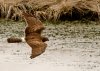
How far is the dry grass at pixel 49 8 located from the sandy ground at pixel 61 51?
827mm

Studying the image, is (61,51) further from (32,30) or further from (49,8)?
(49,8)

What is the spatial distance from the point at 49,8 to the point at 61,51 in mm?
4408

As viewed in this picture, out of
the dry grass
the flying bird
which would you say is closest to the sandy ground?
the dry grass

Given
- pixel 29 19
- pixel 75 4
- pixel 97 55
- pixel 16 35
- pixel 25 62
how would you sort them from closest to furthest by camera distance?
pixel 29 19 → pixel 25 62 → pixel 97 55 → pixel 16 35 → pixel 75 4

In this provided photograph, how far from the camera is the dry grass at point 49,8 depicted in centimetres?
1570

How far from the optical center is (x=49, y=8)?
15.8 metres

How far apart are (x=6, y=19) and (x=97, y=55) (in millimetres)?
5084

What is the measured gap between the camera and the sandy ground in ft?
33.2

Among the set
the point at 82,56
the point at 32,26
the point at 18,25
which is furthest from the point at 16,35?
the point at 32,26

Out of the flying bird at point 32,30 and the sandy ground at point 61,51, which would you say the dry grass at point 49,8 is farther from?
the flying bird at point 32,30

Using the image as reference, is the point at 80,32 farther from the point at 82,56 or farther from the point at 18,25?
the point at 82,56

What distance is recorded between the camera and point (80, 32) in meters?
14.1

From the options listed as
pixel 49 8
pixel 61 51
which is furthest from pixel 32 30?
pixel 49 8

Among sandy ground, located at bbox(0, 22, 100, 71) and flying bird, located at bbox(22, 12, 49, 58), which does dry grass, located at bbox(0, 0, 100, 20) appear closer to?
sandy ground, located at bbox(0, 22, 100, 71)
